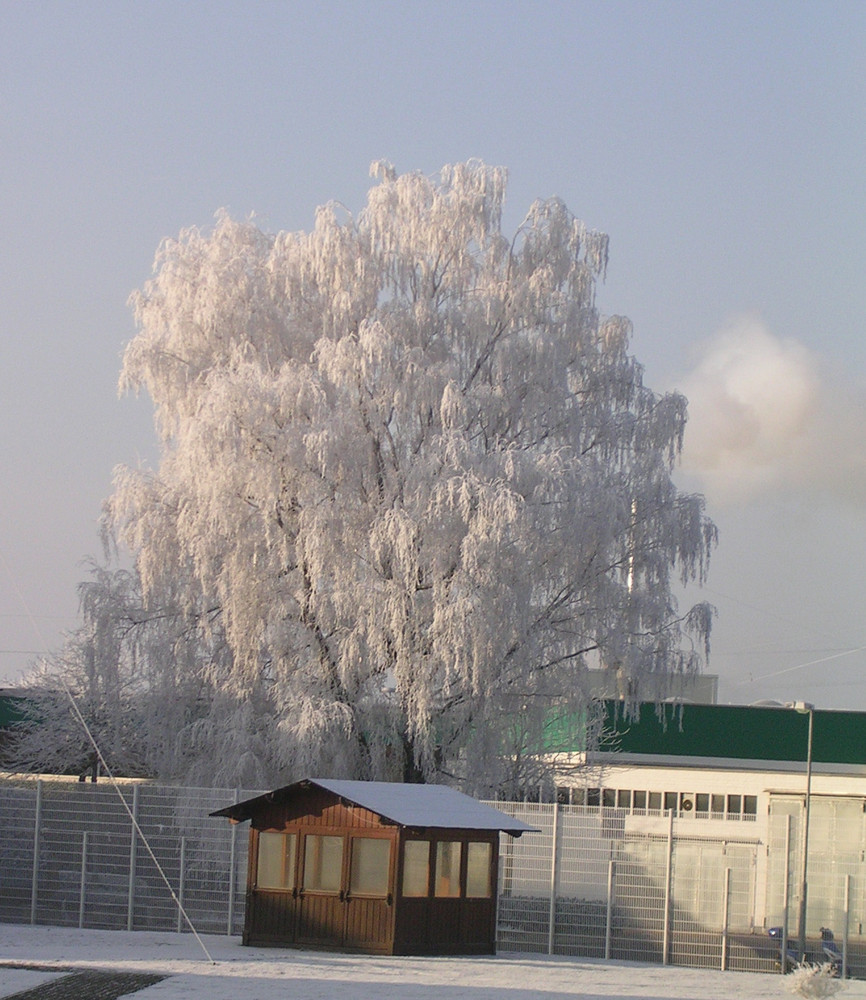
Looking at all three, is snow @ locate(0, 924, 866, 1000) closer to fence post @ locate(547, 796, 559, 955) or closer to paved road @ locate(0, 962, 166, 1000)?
paved road @ locate(0, 962, 166, 1000)

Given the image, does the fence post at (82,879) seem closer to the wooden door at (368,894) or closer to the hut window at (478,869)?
the wooden door at (368,894)

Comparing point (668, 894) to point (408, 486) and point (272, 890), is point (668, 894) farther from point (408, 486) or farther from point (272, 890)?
point (408, 486)

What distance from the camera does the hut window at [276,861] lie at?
70.9 feet

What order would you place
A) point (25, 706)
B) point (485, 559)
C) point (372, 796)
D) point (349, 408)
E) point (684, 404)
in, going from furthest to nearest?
point (25, 706) < point (684, 404) < point (349, 408) < point (485, 559) < point (372, 796)

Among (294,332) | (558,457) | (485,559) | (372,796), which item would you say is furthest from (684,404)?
(372,796)

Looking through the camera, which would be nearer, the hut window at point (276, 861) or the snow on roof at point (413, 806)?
the snow on roof at point (413, 806)

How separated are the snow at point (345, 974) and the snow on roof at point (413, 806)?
6.34ft

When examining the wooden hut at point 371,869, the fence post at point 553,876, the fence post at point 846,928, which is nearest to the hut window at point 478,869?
the wooden hut at point 371,869

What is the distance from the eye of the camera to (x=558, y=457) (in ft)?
91.0

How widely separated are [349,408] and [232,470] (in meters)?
2.61

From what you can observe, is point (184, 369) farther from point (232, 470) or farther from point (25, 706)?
point (25, 706)

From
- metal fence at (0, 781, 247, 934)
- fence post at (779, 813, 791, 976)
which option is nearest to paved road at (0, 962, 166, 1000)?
metal fence at (0, 781, 247, 934)

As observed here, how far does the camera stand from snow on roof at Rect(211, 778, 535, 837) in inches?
821

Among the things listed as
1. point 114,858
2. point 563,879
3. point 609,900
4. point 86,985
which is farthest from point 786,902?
point 114,858
